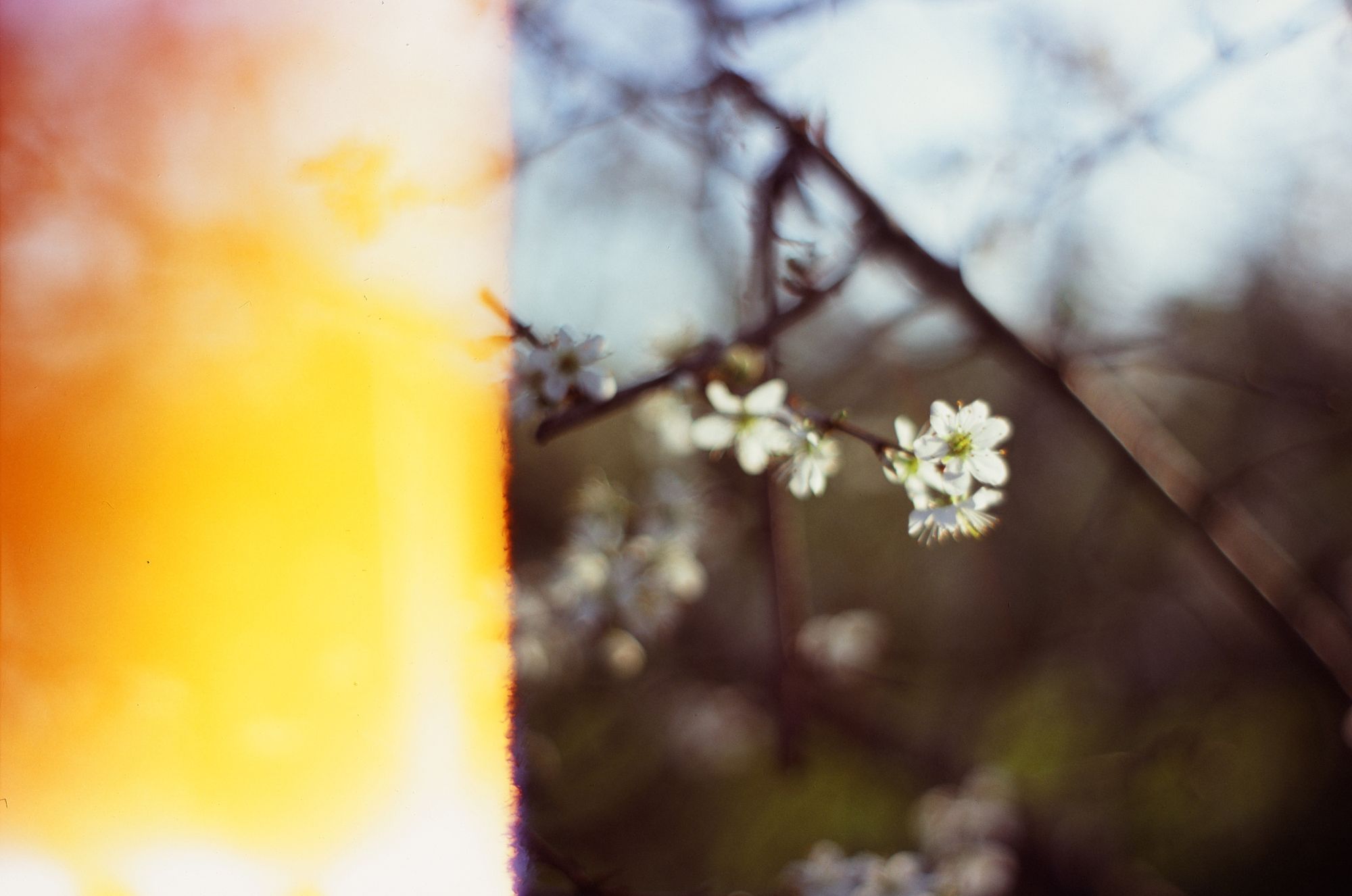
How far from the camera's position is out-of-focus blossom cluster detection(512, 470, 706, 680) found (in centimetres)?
173

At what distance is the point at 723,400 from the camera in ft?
3.37

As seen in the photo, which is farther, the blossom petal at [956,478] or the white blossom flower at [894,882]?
the white blossom flower at [894,882]

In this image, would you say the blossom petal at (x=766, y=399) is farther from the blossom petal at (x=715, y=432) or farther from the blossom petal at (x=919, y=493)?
the blossom petal at (x=919, y=493)

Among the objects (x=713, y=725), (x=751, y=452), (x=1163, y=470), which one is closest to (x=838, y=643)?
(x=713, y=725)

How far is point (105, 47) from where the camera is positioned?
117 cm

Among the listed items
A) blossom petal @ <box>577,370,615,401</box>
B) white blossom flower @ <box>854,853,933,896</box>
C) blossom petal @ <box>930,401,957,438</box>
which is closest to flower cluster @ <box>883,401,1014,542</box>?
blossom petal @ <box>930,401,957,438</box>

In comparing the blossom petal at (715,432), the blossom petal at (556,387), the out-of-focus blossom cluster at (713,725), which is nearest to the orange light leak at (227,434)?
the blossom petal at (556,387)

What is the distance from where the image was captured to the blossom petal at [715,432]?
1062mm

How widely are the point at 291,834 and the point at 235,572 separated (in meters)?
0.36

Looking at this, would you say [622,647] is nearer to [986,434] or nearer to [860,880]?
[860,880]

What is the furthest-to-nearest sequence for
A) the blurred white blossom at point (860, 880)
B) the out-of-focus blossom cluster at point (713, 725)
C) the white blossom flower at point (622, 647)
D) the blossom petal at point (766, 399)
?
the out-of-focus blossom cluster at point (713, 725), the white blossom flower at point (622, 647), the blurred white blossom at point (860, 880), the blossom petal at point (766, 399)

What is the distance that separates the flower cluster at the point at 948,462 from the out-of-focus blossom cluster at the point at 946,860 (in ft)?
2.36

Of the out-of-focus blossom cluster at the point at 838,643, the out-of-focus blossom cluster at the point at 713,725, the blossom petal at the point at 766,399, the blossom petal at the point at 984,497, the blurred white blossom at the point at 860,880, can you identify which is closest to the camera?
the blossom petal at the point at 984,497

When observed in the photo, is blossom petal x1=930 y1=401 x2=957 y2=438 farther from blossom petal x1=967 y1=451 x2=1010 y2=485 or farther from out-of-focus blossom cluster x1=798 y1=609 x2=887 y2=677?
out-of-focus blossom cluster x1=798 y1=609 x2=887 y2=677
